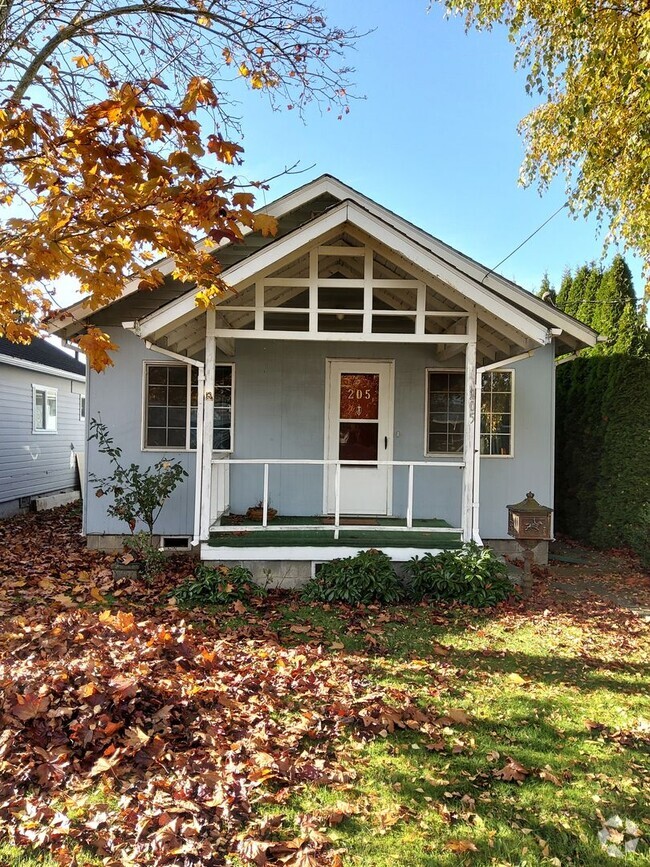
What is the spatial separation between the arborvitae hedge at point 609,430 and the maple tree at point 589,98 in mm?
2400

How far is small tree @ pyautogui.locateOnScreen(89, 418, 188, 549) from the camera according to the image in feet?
24.8

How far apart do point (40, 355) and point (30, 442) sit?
2986 millimetres

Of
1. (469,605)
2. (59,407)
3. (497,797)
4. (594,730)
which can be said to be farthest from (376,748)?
(59,407)

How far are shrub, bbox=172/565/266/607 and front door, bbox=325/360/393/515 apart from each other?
2553mm

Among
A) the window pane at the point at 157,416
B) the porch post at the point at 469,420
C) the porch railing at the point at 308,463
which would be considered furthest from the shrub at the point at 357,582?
the window pane at the point at 157,416

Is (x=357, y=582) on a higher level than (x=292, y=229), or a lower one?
lower

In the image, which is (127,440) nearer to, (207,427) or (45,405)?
(207,427)

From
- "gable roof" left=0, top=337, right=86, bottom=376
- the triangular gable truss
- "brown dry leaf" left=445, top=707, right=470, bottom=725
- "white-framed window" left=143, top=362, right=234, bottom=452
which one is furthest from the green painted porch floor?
"gable roof" left=0, top=337, right=86, bottom=376

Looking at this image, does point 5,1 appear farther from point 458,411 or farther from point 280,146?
point 458,411

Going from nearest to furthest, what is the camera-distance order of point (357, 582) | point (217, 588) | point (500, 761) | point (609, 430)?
point (500, 761) < point (217, 588) < point (357, 582) < point (609, 430)

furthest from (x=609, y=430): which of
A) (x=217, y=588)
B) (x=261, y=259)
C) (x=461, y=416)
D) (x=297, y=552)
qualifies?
(x=217, y=588)

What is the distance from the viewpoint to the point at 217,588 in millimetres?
6180

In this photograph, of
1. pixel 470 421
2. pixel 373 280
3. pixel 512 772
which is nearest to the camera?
pixel 512 772

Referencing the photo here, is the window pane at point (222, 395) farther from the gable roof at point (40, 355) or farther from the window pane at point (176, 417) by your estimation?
the gable roof at point (40, 355)
